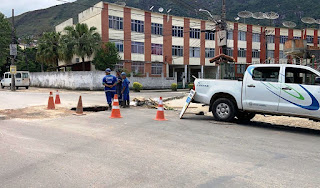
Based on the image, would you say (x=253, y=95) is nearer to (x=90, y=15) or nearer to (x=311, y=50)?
(x=311, y=50)

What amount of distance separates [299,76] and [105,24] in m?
30.8

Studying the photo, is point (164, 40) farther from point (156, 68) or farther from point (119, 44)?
point (119, 44)

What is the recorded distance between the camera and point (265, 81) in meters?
8.32

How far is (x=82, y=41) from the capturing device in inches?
1278

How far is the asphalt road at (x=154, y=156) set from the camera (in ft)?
13.2

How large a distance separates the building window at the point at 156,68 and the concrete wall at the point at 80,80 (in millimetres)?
3119

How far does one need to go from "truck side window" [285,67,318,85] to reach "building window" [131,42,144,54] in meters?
31.8

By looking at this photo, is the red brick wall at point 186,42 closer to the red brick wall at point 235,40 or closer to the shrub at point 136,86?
the red brick wall at point 235,40

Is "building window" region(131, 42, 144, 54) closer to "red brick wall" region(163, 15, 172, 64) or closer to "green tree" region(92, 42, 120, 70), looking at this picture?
"red brick wall" region(163, 15, 172, 64)

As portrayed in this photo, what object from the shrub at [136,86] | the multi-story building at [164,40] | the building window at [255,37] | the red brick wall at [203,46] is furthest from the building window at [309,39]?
the shrub at [136,86]

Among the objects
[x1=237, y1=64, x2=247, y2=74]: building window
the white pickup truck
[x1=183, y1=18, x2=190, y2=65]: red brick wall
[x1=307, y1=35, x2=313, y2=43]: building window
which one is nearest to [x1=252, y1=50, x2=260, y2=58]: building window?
[x1=307, y1=35, x2=313, y2=43]: building window

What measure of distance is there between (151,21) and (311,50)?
22.2m

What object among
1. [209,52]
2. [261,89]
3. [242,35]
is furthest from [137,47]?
[261,89]

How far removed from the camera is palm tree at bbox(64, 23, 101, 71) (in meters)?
32.5
